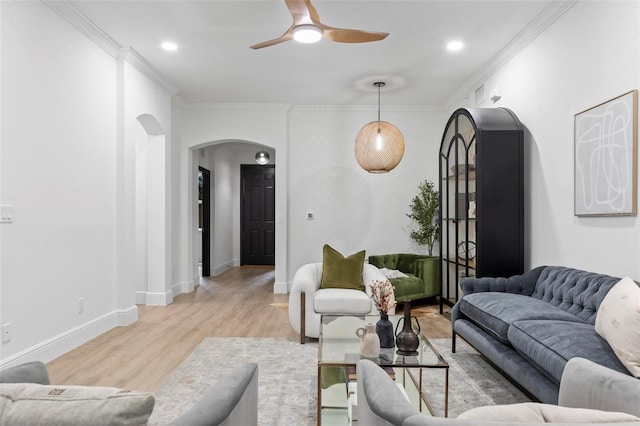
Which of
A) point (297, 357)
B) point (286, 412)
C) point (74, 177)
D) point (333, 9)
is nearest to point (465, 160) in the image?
point (333, 9)

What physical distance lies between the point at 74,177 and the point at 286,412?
2631 millimetres

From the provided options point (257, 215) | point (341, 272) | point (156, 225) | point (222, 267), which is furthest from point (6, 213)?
point (257, 215)

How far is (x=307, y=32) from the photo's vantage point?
9.76ft

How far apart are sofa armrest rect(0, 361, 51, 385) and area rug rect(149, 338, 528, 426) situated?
1347 mm

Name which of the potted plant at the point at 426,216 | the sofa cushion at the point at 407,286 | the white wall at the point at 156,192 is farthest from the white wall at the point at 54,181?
the potted plant at the point at 426,216

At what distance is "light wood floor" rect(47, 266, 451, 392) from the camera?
2.98 metres

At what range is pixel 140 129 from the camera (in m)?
5.71

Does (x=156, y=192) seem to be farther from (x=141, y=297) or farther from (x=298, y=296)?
(x=298, y=296)

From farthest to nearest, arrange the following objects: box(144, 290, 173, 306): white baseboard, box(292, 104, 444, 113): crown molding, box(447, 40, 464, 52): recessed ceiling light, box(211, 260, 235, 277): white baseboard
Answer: box(211, 260, 235, 277): white baseboard → box(292, 104, 444, 113): crown molding → box(144, 290, 173, 306): white baseboard → box(447, 40, 464, 52): recessed ceiling light

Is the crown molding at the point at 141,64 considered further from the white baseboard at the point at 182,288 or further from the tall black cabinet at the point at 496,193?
the tall black cabinet at the point at 496,193

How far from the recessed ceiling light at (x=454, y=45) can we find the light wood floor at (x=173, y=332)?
2838 mm

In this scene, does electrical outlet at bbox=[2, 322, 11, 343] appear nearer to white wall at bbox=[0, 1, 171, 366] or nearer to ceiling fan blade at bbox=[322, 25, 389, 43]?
white wall at bbox=[0, 1, 171, 366]

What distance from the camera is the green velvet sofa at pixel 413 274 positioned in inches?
195

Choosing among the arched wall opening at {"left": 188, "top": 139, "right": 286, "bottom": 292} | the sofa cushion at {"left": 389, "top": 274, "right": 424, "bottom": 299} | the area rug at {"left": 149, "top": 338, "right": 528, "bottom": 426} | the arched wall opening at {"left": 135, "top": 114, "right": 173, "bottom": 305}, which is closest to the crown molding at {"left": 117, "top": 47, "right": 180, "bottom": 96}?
the arched wall opening at {"left": 135, "top": 114, "right": 173, "bottom": 305}
